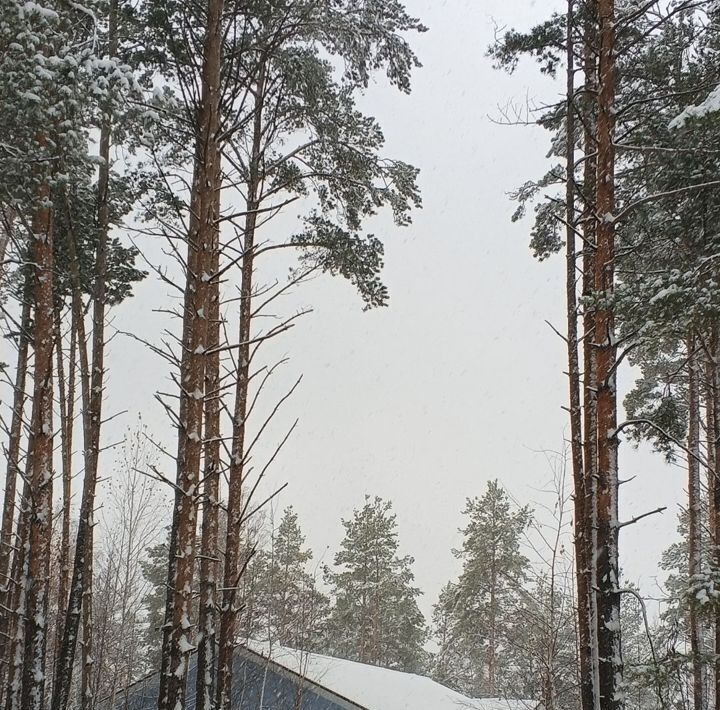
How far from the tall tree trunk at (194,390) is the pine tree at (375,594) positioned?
2307cm

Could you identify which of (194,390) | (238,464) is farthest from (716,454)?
(194,390)

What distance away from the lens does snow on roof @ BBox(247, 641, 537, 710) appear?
12.3 m

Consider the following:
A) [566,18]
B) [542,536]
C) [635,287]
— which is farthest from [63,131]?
[542,536]

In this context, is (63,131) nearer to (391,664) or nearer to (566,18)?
(566,18)

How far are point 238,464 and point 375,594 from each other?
22.3m

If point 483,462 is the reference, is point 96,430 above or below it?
below

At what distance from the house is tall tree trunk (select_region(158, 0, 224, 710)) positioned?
9058mm

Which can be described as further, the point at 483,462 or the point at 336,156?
the point at 483,462

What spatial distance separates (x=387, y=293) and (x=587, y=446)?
343cm

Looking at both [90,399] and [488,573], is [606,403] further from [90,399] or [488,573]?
[488,573]

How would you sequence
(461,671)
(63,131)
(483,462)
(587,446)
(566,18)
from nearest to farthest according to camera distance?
1. (63,131)
2. (587,446)
3. (566,18)
4. (461,671)
5. (483,462)

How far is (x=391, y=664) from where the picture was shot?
27.3 meters

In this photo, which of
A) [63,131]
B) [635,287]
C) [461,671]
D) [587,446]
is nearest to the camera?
[635,287]

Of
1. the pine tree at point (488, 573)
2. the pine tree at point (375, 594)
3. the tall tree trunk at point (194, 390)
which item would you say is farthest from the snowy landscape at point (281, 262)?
the pine tree at point (375, 594)
